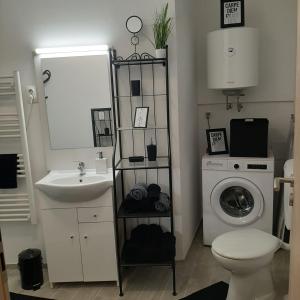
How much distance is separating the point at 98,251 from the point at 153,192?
0.61 meters

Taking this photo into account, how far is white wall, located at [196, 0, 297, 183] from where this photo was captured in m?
3.24

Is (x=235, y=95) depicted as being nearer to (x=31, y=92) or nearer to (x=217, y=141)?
(x=217, y=141)

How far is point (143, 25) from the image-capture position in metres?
2.68

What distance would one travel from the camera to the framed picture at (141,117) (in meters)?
2.63

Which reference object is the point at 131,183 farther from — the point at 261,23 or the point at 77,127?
the point at 261,23

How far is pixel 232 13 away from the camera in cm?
306

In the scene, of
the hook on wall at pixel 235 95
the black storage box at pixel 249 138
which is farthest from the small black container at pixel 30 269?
the hook on wall at pixel 235 95

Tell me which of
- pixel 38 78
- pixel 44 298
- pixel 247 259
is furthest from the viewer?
pixel 38 78

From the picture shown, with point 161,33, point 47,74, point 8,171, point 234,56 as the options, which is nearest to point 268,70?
point 234,56

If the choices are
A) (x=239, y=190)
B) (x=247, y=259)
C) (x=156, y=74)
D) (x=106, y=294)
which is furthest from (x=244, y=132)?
(x=106, y=294)

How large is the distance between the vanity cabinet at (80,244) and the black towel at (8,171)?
18.4 inches

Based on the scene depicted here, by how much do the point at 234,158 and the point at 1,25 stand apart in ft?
7.28

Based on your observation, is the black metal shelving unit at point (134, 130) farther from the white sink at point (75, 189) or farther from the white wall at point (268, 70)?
the white wall at point (268, 70)

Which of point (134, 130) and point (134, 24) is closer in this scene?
point (134, 24)
